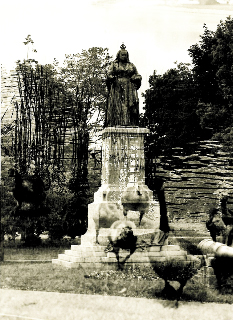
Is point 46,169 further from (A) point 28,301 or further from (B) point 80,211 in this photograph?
(A) point 28,301

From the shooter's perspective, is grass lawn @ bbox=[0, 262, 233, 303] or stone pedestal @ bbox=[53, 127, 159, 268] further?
stone pedestal @ bbox=[53, 127, 159, 268]

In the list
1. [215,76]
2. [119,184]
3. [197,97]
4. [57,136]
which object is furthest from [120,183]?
[215,76]

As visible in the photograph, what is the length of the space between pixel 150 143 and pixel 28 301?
14.2 metres

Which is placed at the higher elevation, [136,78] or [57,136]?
[136,78]

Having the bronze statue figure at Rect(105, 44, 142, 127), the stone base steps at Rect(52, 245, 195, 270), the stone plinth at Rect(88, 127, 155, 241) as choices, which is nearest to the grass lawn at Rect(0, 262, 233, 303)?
the stone base steps at Rect(52, 245, 195, 270)

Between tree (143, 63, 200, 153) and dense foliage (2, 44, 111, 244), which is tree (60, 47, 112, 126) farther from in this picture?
tree (143, 63, 200, 153)

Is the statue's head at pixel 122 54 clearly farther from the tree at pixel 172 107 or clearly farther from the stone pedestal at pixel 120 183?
the tree at pixel 172 107

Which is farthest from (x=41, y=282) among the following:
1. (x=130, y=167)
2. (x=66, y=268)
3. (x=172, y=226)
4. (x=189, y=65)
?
(x=189, y=65)

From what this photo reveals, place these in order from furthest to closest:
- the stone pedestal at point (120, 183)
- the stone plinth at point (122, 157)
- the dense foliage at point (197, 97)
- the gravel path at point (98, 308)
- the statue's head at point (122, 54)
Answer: the dense foliage at point (197, 97) → the statue's head at point (122, 54) → the stone plinth at point (122, 157) → the stone pedestal at point (120, 183) → the gravel path at point (98, 308)

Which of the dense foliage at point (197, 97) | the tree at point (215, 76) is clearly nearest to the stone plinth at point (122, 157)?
the dense foliage at point (197, 97)

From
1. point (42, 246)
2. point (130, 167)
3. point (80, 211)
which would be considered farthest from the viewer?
point (80, 211)

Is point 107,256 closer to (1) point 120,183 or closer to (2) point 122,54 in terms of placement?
(1) point 120,183

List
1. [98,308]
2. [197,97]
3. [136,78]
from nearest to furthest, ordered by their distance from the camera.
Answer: [98,308] → [136,78] → [197,97]

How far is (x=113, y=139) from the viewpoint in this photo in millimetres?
15422
